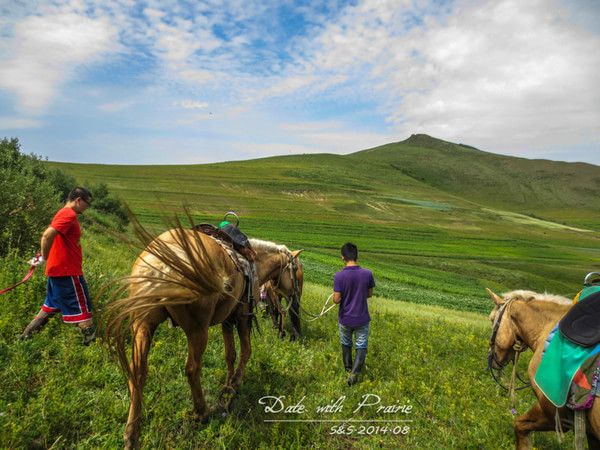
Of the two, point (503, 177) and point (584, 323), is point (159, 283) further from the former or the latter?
point (503, 177)

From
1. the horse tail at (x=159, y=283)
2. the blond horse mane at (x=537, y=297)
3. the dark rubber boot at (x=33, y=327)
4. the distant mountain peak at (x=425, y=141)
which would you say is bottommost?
the dark rubber boot at (x=33, y=327)

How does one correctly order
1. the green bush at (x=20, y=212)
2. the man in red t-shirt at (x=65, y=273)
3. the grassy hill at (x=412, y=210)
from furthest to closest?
the grassy hill at (x=412, y=210) < the green bush at (x=20, y=212) < the man in red t-shirt at (x=65, y=273)

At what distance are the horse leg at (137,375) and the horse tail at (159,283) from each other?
0.03 m

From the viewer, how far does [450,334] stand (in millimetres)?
9641

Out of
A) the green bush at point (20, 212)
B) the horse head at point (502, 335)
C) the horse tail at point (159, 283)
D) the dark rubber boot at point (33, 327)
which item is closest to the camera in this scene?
the horse tail at point (159, 283)

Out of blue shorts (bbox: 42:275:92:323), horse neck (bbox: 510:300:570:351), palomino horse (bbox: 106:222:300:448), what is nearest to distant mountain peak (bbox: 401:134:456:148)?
horse neck (bbox: 510:300:570:351)

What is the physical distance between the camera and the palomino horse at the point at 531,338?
4026 millimetres

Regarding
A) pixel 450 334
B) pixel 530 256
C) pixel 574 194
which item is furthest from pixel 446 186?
pixel 450 334

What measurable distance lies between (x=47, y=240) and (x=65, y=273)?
52 centimetres

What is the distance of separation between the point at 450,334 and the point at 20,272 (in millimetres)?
9969

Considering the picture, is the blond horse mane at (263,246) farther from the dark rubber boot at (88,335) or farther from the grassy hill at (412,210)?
the dark rubber boot at (88,335)

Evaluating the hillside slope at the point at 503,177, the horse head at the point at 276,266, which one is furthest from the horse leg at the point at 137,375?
the hillside slope at the point at 503,177

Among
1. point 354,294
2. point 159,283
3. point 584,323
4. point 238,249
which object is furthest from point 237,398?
point 584,323

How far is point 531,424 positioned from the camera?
428 centimetres
